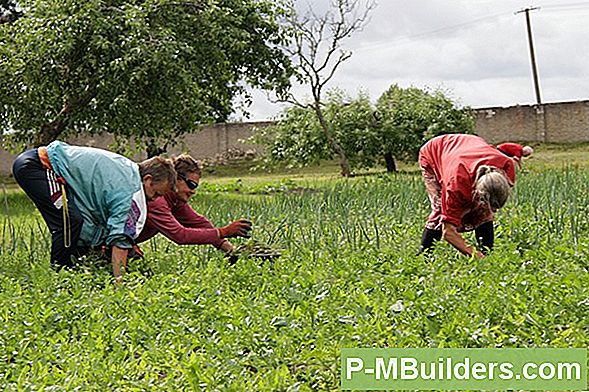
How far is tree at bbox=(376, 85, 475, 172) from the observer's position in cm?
2394

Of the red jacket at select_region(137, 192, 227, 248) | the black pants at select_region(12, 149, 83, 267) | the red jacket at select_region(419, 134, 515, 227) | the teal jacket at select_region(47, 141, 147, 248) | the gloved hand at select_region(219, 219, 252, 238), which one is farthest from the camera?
the gloved hand at select_region(219, 219, 252, 238)

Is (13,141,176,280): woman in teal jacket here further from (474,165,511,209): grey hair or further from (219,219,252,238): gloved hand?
(474,165,511,209): grey hair

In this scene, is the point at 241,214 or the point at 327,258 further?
the point at 241,214

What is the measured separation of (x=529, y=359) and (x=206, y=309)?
181cm

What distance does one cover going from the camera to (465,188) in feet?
19.1

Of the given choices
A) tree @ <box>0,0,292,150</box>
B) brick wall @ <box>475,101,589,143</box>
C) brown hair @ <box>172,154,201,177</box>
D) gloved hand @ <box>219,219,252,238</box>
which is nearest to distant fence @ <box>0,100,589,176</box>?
brick wall @ <box>475,101,589,143</box>

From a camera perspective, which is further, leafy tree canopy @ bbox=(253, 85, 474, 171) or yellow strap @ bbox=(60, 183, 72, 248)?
leafy tree canopy @ bbox=(253, 85, 474, 171)

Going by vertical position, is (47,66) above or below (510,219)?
above

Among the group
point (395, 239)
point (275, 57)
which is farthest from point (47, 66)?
point (395, 239)

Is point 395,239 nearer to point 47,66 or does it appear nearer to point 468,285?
point 468,285

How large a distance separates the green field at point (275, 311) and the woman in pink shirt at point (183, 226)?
0.25 meters

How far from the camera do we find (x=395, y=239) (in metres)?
7.53

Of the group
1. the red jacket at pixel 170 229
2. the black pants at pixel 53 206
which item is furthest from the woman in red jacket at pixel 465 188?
the black pants at pixel 53 206

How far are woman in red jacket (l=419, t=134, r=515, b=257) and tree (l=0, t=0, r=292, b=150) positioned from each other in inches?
319
